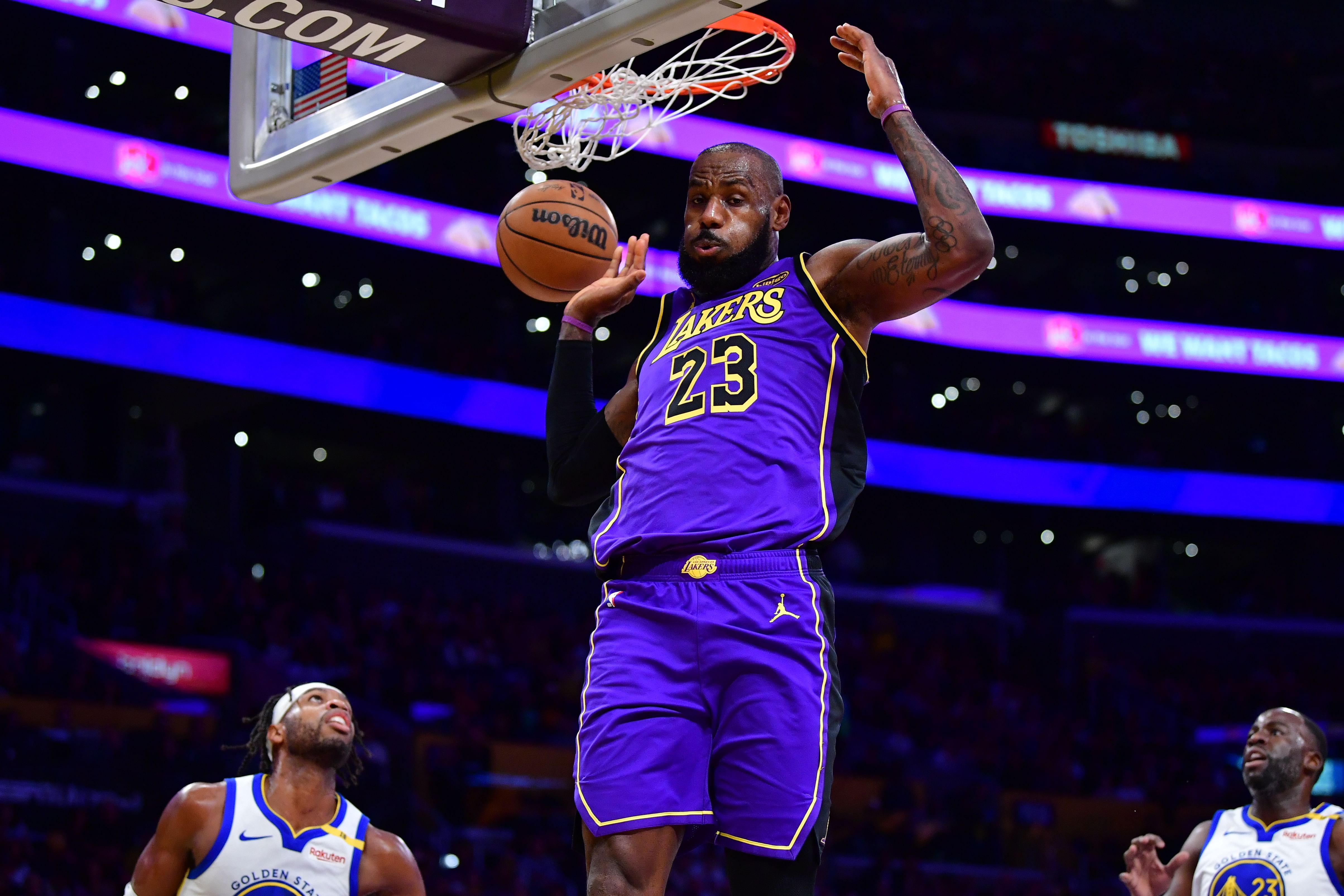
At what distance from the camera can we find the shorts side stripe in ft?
9.16

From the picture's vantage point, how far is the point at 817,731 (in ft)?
9.48

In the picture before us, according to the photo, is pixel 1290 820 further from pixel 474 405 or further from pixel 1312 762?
pixel 474 405

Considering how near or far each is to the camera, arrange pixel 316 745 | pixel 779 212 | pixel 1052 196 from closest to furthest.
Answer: pixel 779 212
pixel 316 745
pixel 1052 196

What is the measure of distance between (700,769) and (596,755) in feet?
0.65

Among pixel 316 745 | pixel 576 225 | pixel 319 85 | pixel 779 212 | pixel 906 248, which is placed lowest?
pixel 316 745

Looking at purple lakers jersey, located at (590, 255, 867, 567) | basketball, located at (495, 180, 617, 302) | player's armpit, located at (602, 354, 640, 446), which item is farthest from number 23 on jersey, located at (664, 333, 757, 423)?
basketball, located at (495, 180, 617, 302)

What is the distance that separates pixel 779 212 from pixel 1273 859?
412 centimetres

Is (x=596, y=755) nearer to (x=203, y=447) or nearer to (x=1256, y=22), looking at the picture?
(x=203, y=447)

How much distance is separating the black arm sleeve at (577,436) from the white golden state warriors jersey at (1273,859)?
380 cm

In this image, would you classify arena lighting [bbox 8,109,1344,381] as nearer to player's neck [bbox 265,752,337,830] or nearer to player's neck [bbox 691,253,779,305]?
player's neck [bbox 265,752,337,830]

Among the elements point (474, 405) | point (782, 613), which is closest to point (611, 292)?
point (782, 613)

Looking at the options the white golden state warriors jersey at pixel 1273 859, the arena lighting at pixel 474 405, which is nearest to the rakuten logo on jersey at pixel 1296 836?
the white golden state warriors jersey at pixel 1273 859

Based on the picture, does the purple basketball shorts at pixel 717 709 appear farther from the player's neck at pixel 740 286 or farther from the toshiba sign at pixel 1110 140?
the toshiba sign at pixel 1110 140

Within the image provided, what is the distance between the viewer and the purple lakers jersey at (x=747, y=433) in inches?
118
